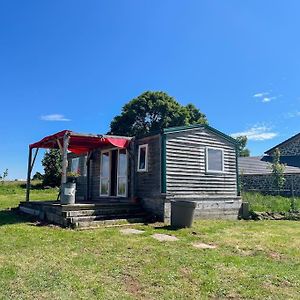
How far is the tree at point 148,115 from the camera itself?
122ft

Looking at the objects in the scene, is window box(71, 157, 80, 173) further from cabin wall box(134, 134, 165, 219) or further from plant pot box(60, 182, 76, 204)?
plant pot box(60, 182, 76, 204)

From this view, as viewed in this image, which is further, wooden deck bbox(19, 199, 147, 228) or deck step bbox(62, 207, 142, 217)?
deck step bbox(62, 207, 142, 217)

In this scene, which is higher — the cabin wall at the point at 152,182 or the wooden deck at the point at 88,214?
the cabin wall at the point at 152,182

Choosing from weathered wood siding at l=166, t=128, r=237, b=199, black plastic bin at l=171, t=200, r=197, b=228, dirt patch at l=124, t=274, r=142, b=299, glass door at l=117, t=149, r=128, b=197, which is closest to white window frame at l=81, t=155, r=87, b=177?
glass door at l=117, t=149, r=128, b=197

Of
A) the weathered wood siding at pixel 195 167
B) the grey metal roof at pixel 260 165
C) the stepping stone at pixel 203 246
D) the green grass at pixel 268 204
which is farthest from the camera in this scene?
the grey metal roof at pixel 260 165

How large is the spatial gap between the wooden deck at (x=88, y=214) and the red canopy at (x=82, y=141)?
237 cm

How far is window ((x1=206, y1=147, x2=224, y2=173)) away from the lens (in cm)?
1343

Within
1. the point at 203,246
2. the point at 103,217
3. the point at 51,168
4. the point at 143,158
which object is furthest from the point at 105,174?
the point at 51,168

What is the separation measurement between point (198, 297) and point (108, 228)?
5826mm

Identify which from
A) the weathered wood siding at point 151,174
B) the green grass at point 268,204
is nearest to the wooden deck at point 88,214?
the weathered wood siding at point 151,174

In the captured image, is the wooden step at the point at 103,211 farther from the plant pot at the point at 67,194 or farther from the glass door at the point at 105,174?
the glass door at the point at 105,174

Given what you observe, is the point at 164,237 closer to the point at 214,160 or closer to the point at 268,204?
the point at 214,160

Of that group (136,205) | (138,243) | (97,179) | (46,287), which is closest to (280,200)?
(136,205)

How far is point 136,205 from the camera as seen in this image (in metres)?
12.3
